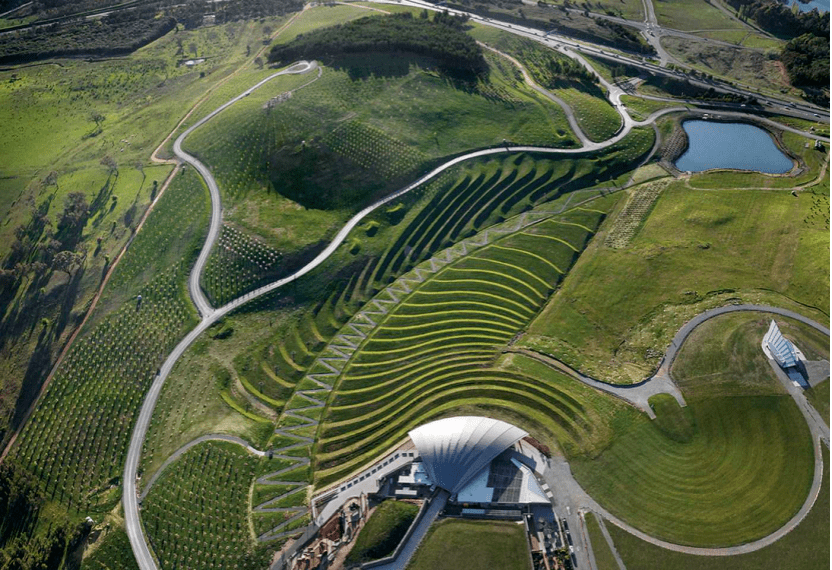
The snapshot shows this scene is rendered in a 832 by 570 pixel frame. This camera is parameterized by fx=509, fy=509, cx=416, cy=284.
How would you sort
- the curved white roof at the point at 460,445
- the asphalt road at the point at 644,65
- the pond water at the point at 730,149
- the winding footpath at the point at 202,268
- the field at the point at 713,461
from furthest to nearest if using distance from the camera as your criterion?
the asphalt road at the point at 644,65, the pond water at the point at 730,149, the winding footpath at the point at 202,268, the curved white roof at the point at 460,445, the field at the point at 713,461

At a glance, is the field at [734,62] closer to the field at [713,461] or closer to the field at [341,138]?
the field at [341,138]

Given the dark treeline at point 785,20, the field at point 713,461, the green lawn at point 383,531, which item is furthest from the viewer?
the dark treeline at point 785,20

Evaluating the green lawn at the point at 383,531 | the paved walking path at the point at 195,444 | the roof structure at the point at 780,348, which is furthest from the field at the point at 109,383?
the roof structure at the point at 780,348

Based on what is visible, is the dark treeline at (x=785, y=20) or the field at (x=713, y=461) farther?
the dark treeline at (x=785, y=20)

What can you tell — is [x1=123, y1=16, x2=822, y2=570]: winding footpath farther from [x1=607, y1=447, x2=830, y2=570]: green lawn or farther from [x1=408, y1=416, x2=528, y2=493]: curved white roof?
[x1=607, y1=447, x2=830, y2=570]: green lawn

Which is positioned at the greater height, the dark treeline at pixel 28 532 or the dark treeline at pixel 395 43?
the dark treeline at pixel 395 43

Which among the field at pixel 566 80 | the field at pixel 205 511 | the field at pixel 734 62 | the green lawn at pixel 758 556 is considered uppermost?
Result: the field at pixel 734 62

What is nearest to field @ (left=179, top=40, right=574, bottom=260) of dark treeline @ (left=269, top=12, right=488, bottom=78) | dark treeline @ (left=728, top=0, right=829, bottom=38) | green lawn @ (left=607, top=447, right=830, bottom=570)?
dark treeline @ (left=269, top=12, right=488, bottom=78)

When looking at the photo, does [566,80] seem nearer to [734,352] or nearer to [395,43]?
[395,43]
